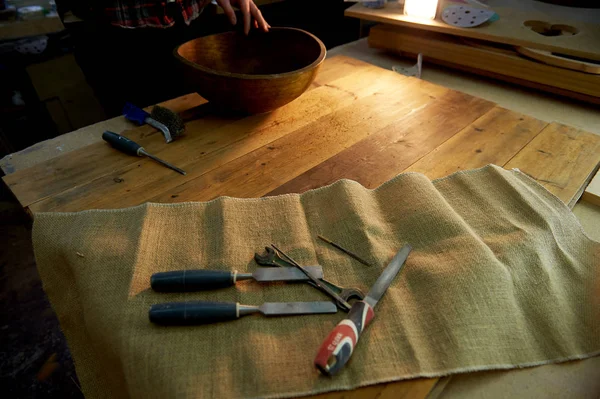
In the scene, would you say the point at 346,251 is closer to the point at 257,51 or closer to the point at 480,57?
the point at 257,51

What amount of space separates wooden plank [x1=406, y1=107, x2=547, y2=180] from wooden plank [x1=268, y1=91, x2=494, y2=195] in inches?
0.9

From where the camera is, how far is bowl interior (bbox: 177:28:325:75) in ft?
3.42

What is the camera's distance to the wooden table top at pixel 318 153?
76 centimetres

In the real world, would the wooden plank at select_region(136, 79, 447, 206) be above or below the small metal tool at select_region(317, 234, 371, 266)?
above

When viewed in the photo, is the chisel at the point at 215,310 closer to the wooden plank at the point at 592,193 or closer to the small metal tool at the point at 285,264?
the small metal tool at the point at 285,264

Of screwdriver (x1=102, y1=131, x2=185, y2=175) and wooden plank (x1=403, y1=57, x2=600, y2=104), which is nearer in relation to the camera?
screwdriver (x1=102, y1=131, x2=185, y2=175)

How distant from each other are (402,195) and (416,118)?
0.39 metres

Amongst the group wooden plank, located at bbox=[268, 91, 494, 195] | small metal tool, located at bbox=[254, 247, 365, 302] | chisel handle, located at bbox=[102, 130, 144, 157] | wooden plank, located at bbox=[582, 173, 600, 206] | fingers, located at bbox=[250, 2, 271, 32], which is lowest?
wooden plank, located at bbox=[582, 173, 600, 206]

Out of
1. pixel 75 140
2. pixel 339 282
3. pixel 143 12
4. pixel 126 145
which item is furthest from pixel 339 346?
pixel 143 12

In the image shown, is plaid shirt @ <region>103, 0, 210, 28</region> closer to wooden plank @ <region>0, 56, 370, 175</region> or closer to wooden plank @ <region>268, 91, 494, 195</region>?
wooden plank @ <region>0, 56, 370, 175</region>

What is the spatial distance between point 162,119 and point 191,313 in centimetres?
60

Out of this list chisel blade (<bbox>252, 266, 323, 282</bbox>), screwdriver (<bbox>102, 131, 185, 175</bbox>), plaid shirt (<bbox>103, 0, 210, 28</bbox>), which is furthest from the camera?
plaid shirt (<bbox>103, 0, 210, 28</bbox>)

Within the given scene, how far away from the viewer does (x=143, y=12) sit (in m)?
1.04

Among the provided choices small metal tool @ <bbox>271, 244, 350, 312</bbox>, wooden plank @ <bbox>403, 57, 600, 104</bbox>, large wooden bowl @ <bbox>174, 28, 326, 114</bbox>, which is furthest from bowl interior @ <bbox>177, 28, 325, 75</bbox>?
small metal tool @ <bbox>271, 244, 350, 312</bbox>
